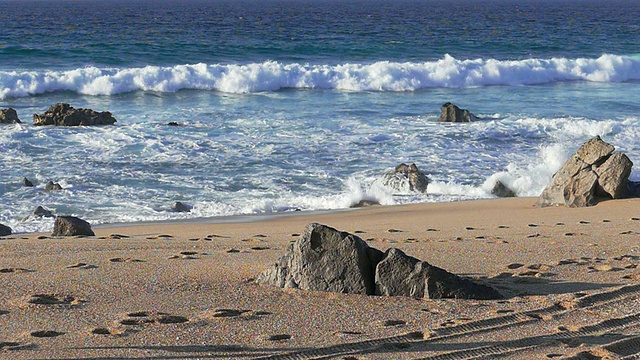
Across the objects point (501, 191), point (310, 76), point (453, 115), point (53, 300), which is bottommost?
point (501, 191)

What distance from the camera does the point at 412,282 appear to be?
19.9 feet

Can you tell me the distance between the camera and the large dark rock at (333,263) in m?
6.09

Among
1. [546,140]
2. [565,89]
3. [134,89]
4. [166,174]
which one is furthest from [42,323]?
[565,89]

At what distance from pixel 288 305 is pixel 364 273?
24.1 inches

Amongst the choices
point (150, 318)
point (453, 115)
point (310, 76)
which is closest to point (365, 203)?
point (150, 318)

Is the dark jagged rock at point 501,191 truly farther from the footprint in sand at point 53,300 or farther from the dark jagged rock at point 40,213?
the footprint in sand at point 53,300

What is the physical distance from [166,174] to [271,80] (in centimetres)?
1428

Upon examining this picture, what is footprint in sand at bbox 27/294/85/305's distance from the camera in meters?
5.78

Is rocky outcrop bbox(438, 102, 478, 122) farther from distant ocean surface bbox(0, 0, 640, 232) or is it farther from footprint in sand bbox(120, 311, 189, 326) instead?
footprint in sand bbox(120, 311, 189, 326)

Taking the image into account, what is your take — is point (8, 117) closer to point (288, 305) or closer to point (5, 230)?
point (5, 230)

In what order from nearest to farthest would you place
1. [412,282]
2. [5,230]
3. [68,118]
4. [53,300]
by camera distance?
[53,300]
[412,282]
[5,230]
[68,118]

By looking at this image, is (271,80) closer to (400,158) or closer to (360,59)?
(360,59)

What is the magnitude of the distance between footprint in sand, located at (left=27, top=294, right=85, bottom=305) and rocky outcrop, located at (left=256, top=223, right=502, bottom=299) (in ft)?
4.92

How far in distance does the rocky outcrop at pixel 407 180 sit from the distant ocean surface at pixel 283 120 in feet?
0.65
